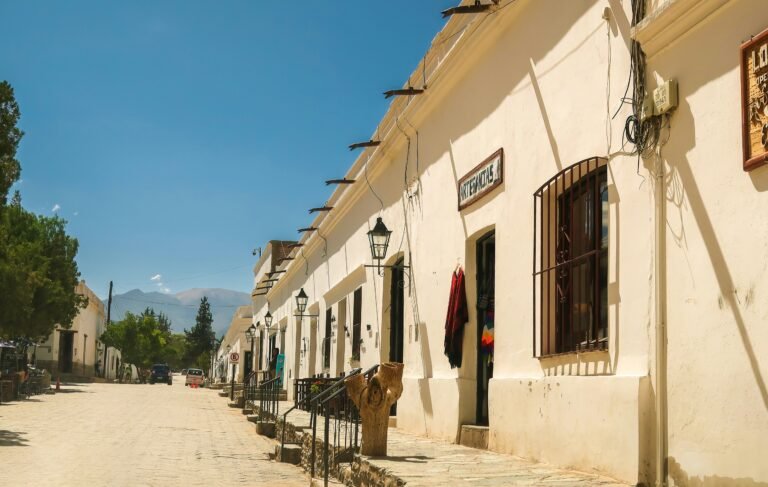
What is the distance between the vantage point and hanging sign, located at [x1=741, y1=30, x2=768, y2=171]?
196 inches

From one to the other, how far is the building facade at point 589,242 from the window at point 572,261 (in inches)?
0.8

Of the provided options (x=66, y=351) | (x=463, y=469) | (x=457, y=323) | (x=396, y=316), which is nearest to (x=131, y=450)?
(x=396, y=316)

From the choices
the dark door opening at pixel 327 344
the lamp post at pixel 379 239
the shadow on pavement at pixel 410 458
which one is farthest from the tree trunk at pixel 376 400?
the dark door opening at pixel 327 344

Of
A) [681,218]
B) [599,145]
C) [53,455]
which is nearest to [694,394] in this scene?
[681,218]

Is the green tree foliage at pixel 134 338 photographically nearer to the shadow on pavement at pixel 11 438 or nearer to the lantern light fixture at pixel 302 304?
the lantern light fixture at pixel 302 304

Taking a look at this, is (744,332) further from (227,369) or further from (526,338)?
(227,369)

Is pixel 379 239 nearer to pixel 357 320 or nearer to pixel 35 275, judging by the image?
pixel 357 320

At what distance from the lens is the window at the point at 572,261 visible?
7.24 metres

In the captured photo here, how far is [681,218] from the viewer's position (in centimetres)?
582

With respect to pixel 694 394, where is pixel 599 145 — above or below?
above

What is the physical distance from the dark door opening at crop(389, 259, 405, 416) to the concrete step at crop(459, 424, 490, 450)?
13.8 feet

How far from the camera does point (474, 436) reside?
959cm

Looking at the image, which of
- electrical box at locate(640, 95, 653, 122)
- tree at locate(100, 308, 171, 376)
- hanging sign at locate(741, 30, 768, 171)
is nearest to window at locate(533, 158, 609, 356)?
electrical box at locate(640, 95, 653, 122)

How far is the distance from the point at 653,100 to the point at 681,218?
91 cm
